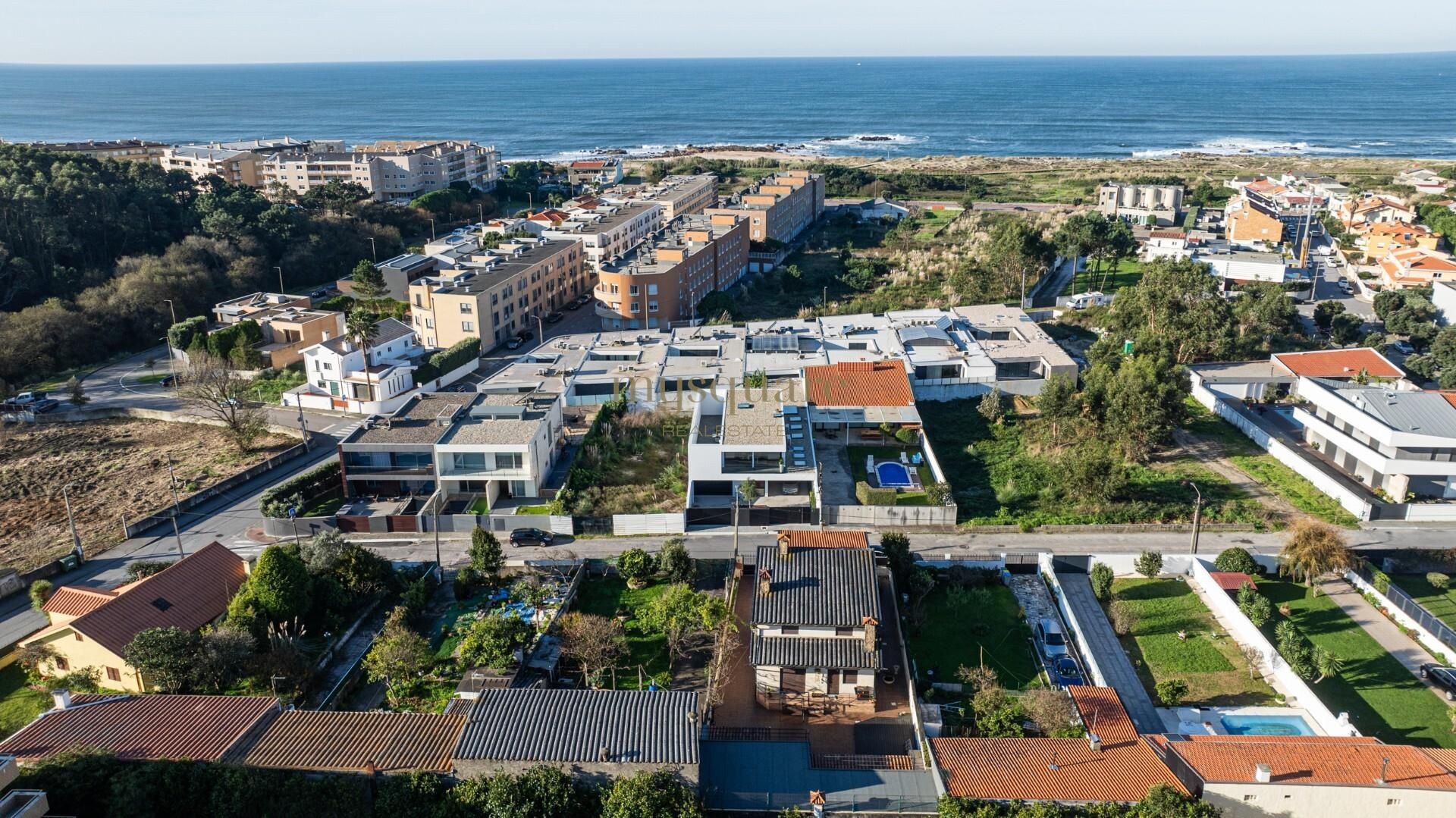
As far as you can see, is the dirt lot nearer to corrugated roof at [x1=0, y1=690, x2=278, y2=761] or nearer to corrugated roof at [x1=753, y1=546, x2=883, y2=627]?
corrugated roof at [x1=0, y1=690, x2=278, y2=761]

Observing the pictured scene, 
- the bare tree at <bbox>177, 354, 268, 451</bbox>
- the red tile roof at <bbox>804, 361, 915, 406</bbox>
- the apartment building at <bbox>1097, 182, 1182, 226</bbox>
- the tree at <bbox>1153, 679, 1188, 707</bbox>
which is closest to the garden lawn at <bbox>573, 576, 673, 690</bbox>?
the tree at <bbox>1153, 679, 1188, 707</bbox>

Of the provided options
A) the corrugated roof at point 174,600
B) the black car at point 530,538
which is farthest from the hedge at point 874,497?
the corrugated roof at point 174,600

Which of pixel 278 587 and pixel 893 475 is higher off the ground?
pixel 278 587

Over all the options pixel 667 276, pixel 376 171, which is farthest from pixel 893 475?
pixel 376 171

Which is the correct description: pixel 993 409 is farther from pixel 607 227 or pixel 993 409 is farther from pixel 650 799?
pixel 607 227

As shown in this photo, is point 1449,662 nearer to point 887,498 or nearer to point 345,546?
point 887,498

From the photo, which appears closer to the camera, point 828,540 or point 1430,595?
point 1430,595

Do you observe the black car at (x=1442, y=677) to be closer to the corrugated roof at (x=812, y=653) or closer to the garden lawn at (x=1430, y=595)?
the garden lawn at (x=1430, y=595)

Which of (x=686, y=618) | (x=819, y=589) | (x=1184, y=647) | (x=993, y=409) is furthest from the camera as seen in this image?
(x=993, y=409)
